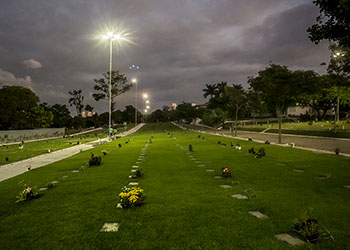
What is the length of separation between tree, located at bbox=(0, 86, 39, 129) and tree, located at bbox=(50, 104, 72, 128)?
1355 centimetres

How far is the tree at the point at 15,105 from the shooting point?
160ft

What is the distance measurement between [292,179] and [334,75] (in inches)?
1330

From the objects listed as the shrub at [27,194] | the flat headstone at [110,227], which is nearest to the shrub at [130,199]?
the flat headstone at [110,227]

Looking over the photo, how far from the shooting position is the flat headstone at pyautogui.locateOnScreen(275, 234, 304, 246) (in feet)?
13.3

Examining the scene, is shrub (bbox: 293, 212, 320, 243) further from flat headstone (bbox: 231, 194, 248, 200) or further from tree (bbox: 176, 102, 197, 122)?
tree (bbox: 176, 102, 197, 122)

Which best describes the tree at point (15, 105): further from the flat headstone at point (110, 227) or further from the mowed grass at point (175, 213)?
the flat headstone at point (110, 227)

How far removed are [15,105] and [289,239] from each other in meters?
62.2

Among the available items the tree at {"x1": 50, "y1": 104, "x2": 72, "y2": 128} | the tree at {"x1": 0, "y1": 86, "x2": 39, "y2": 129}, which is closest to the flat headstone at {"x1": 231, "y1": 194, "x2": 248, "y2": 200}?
the tree at {"x1": 0, "y1": 86, "x2": 39, "y2": 129}

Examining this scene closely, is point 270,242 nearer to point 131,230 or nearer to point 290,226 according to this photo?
point 290,226

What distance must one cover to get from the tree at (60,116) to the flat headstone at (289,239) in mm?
82566

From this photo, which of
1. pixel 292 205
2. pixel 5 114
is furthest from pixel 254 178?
pixel 5 114

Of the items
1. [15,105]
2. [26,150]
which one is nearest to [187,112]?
[15,105]

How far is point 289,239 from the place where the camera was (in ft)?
13.7

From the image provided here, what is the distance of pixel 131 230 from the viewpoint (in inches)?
181
